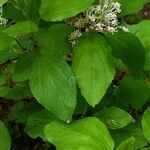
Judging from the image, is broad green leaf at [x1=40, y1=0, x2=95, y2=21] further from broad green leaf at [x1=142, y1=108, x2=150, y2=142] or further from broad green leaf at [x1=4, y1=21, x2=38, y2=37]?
broad green leaf at [x1=142, y1=108, x2=150, y2=142]

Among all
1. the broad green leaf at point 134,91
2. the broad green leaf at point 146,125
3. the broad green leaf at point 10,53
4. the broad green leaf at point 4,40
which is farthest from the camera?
the broad green leaf at point 134,91

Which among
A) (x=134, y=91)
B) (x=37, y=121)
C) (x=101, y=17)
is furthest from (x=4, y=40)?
(x=134, y=91)

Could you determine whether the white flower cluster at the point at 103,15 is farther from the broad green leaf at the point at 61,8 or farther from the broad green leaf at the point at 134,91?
the broad green leaf at the point at 134,91

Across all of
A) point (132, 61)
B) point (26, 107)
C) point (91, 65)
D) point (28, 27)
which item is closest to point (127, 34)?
point (132, 61)

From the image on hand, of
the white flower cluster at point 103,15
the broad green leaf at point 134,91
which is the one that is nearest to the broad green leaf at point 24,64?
the white flower cluster at point 103,15

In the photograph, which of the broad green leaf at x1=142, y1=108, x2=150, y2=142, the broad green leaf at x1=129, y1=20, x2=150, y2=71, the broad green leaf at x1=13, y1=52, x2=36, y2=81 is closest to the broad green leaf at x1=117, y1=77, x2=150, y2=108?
the broad green leaf at x1=129, y1=20, x2=150, y2=71

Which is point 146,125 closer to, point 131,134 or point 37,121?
point 131,134
